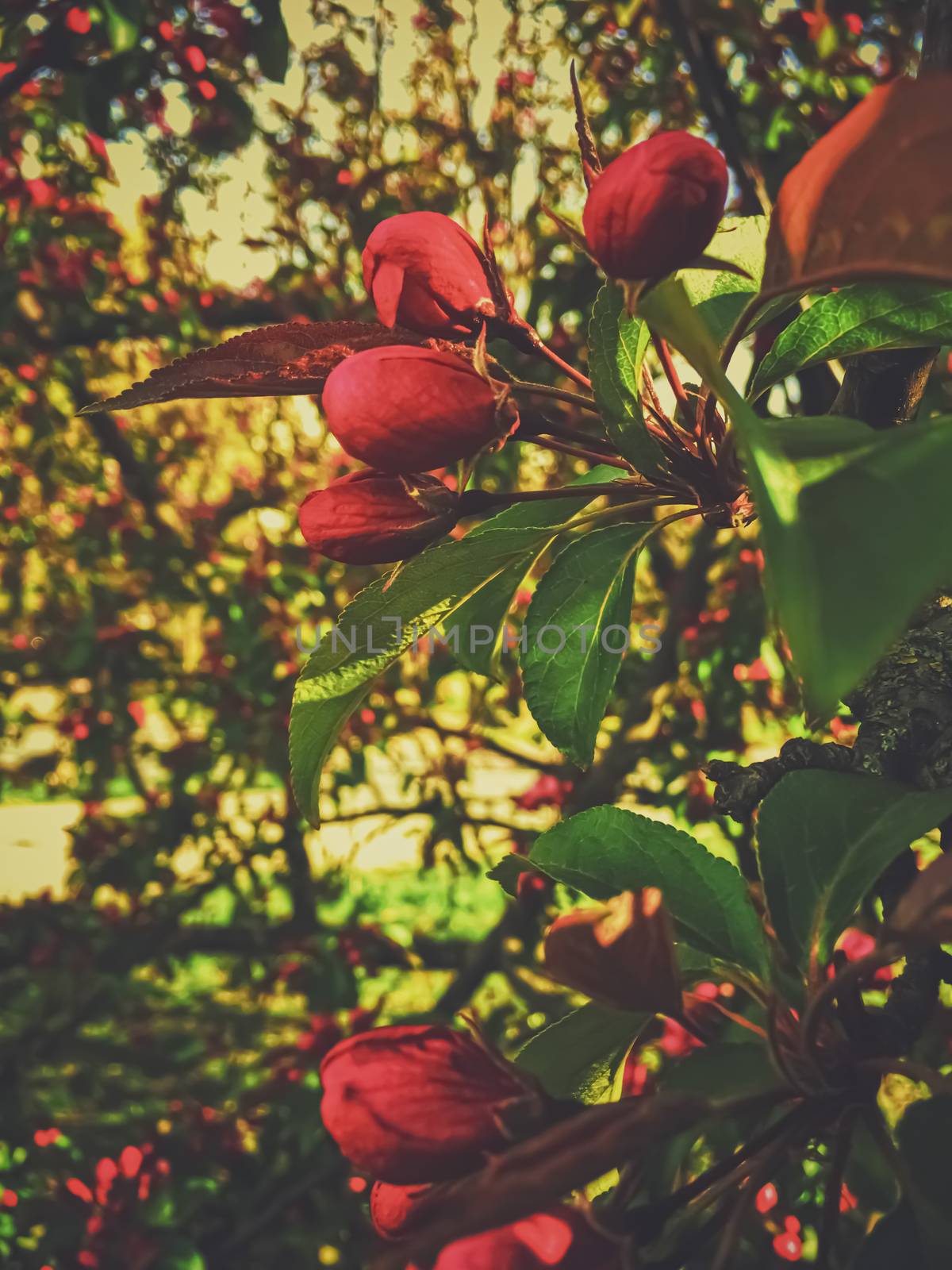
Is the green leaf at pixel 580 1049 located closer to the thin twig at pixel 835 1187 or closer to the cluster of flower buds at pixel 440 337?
the thin twig at pixel 835 1187

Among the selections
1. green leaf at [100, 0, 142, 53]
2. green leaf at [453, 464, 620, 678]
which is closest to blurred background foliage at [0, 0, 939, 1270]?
green leaf at [100, 0, 142, 53]

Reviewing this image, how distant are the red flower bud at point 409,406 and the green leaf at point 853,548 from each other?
139 mm

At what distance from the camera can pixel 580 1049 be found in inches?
15.1

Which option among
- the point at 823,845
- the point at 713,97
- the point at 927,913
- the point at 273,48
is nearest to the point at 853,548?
the point at 927,913

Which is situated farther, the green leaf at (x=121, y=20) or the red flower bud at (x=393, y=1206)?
the green leaf at (x=121, y=20)

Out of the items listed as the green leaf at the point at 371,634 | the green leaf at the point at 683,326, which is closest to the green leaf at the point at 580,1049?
the green leaf at the point at 371,634

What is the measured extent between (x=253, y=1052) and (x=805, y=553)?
2275 millimetres

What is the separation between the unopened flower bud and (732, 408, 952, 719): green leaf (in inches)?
3.8

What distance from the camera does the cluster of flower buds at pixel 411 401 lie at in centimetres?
33

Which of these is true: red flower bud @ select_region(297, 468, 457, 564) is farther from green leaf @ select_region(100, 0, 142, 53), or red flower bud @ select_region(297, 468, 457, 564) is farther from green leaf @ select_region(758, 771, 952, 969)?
green leaf @ select_region(100, 0, 142, 53)

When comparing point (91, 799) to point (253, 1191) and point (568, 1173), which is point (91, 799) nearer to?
point (253, 1191)

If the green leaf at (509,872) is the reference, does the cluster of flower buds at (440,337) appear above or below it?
above

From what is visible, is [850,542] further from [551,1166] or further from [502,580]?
[502,580]

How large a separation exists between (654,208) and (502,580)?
20cm
